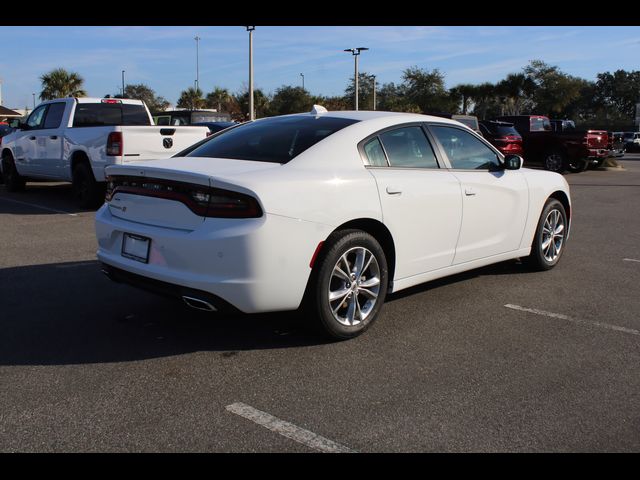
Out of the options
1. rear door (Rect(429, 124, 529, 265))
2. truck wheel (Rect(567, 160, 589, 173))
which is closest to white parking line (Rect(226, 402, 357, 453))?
rear door (Rect(429, 124, 529, 265))

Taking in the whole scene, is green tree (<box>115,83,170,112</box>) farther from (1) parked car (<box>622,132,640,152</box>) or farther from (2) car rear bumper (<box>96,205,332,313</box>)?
(2) car rear bumper (<box>96,205,332,313</box>)

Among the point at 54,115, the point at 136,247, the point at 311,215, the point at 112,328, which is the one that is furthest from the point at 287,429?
the point at 54,115

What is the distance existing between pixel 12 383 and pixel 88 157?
7.77 metres

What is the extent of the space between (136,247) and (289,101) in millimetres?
53985

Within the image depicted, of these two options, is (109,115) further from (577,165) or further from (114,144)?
(577,165)

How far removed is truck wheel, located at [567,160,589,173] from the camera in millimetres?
21566

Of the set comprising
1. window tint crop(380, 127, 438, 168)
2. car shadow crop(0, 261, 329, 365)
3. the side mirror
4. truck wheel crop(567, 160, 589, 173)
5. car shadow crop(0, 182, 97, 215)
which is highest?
window tint crop(380, 127, 438, 168)

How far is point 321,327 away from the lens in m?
4.22

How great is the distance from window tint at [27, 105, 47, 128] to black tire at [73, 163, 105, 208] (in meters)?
1.80

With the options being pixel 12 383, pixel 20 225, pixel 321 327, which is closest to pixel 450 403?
pixel 321 327

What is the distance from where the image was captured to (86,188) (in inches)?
426

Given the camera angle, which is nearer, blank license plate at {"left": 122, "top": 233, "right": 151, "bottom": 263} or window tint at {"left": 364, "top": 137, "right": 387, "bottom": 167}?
blank license plate at {"left": 122, "top": 233, "right": 151, "bottom": 263}

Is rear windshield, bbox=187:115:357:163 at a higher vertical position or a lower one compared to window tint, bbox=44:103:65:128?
lower
